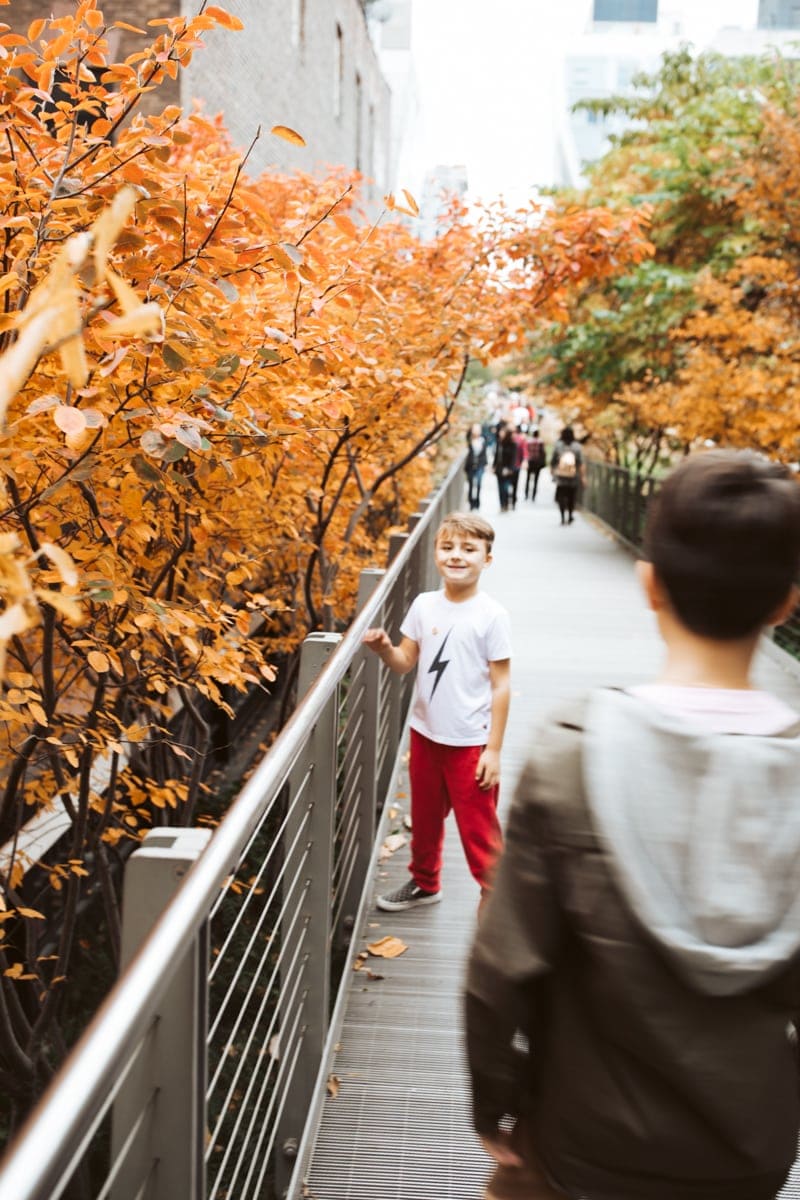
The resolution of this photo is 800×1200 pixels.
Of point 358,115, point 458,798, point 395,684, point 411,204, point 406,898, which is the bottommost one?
point 406,898

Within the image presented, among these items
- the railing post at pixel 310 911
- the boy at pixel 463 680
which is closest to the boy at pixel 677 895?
the railing post at pixel 310 911

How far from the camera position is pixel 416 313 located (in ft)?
24.3

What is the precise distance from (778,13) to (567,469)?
159 m

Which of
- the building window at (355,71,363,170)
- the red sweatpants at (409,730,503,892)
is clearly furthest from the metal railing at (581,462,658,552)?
the red sweatpants at (409,730,503,892)

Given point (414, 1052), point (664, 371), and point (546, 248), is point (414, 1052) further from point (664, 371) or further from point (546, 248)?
point (664, 371)

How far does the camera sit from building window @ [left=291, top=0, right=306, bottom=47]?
18.1 meters

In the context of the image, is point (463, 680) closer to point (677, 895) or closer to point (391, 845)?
point (391, 845)

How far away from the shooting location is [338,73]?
2419cm

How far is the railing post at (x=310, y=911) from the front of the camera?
3.17m

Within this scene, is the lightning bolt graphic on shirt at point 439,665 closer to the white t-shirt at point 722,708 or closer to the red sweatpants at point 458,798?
the red sweatpants at point 458,798

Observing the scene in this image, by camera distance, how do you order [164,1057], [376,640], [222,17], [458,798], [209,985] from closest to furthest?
[164,1057] → [209,985] → [222,17] → [376,640] → [458,798]

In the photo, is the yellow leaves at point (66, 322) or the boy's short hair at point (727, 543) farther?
the boy's short hair at point (727, 543)

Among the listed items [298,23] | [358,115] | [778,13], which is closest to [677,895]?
[298,23]

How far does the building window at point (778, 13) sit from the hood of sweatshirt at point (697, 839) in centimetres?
17099
